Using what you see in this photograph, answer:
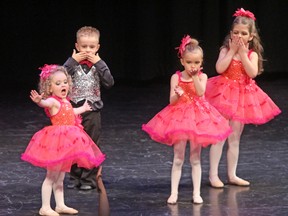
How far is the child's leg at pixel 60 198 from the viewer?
16.5 ft

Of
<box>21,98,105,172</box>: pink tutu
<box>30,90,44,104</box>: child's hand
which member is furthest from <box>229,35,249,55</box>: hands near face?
<box>30,90,44,104</box>: child's hand

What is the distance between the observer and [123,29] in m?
10.6

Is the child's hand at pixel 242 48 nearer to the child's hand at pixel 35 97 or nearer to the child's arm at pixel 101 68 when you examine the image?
the child's arm at pixel 101 68

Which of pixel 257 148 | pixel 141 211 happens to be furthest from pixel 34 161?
pixel 257 148

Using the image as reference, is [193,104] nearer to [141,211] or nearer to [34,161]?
[141,211]

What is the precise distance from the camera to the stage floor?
16.8 ft

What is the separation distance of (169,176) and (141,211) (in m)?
0.89

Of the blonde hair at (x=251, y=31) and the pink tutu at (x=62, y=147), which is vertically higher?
the blonde hair at (x=251, y=31)

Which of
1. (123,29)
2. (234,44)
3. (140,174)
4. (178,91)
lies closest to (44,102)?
(178,91)

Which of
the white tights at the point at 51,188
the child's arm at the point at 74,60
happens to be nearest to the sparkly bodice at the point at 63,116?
the white tights at the point at 51,188

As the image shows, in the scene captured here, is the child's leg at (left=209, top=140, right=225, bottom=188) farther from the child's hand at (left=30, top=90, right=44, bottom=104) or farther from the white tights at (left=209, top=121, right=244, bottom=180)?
the child's hand at (left=30, top=90, right=44, bottom=104)

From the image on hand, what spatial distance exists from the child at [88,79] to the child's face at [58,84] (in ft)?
1.40

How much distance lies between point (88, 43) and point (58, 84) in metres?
0.49

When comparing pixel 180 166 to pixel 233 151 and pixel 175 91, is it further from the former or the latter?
pixel 233 151
